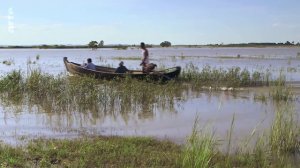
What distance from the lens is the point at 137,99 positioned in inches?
522

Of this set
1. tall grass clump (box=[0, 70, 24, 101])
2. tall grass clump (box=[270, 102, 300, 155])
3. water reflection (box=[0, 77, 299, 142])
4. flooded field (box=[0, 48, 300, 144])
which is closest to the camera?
tall grass clump (box=[270, 102, 300, 155])

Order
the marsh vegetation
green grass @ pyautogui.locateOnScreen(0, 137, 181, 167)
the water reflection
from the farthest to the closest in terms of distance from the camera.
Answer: the water reflection, the marsh vegetation, green grass @ pyautogui.locateOnScreen(0, 137, 181, 167)

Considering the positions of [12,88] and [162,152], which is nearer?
[162,152]

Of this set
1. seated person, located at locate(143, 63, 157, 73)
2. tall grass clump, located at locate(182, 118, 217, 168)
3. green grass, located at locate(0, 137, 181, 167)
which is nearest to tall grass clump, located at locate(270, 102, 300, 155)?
green grass, located at locate(0, 137, 181, 167)

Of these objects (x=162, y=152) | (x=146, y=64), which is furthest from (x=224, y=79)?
(x=162, y=152)

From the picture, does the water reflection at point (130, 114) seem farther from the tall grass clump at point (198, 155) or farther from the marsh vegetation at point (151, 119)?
the tall grass clump at point (198, 155)

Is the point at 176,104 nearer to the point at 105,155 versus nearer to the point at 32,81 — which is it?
the point at 32,81

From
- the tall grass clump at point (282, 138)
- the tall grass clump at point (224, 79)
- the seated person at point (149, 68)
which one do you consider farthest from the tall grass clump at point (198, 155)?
the seated person at point (149, 68)

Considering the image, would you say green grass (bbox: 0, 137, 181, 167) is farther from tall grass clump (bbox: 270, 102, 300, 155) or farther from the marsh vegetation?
tall grass clump (bbox: 270, 102, 300, 155)

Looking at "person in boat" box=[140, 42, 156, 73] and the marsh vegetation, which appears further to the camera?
"person in boat" box=[140, 42, 156, 73]

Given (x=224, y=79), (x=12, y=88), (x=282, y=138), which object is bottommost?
(x=282, y=138)

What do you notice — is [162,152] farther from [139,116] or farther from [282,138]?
[139,116]

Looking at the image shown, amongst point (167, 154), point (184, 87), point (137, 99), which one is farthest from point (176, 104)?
point (167, 154)

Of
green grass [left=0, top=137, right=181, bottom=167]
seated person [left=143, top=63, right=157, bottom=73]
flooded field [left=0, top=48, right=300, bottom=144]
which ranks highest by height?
seated person [left=143, top=63, right=157, bottom=73]
